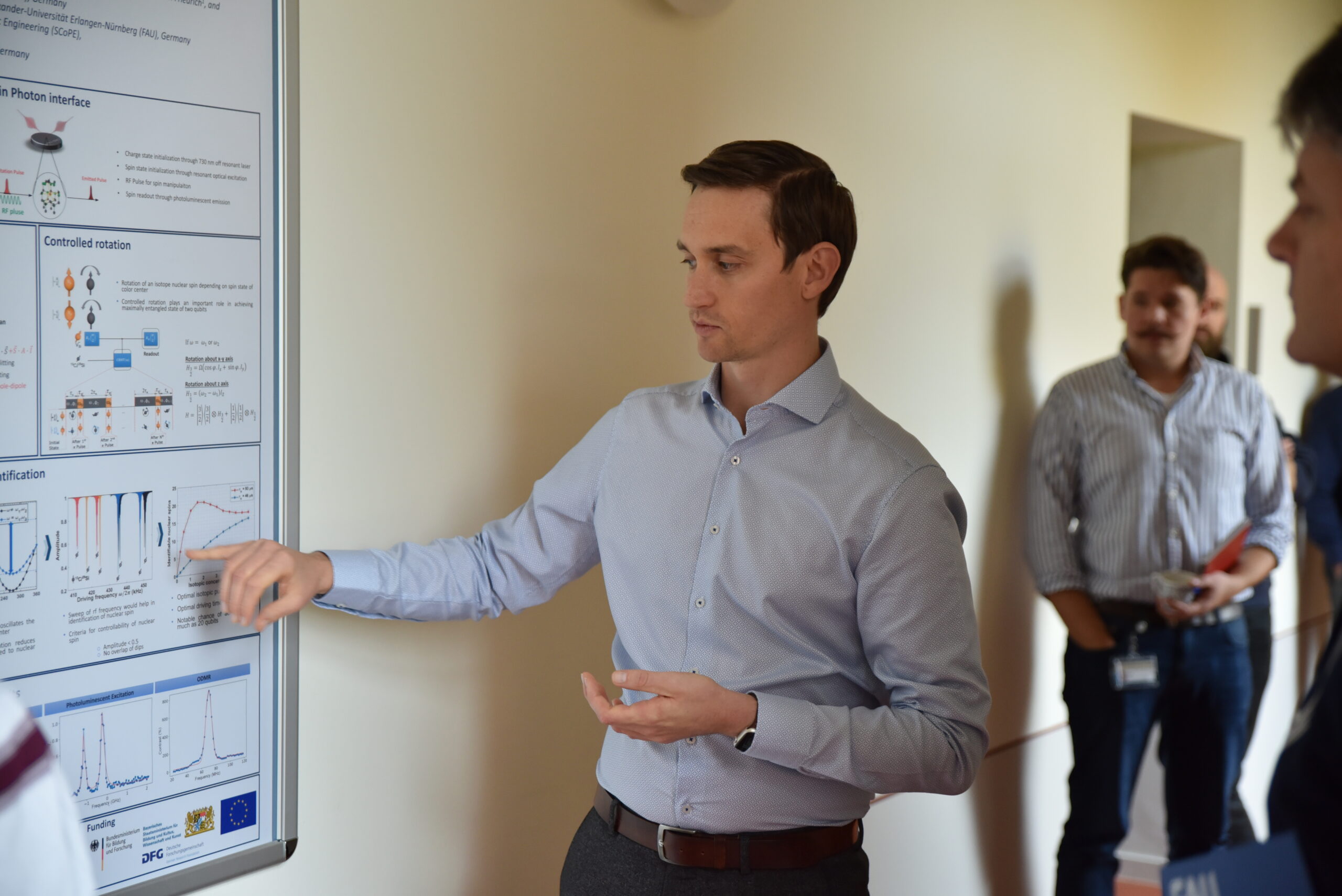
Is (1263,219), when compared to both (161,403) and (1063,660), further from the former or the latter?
(161,403)

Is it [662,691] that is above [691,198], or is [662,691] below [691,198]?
below

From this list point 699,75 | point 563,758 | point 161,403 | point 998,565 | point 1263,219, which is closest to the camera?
point 161,403

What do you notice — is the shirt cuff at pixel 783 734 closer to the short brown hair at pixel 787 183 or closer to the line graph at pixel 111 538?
the short brown hair at pixel 787 183

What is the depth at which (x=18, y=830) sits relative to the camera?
0.68 meters

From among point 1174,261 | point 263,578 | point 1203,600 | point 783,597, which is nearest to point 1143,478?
point 1203,600

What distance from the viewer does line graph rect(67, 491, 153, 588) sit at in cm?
134

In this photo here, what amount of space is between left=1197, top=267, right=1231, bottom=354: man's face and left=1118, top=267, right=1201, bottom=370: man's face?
0.48 metres

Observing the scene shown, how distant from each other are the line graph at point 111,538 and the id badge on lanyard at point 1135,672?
225 centimetres

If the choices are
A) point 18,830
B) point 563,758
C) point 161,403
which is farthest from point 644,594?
point 18,830

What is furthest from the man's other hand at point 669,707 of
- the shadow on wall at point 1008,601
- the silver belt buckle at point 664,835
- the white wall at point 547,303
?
the shadow on wall at point 1008,601

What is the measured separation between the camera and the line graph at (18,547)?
4.18 ft

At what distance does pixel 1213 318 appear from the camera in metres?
3.48

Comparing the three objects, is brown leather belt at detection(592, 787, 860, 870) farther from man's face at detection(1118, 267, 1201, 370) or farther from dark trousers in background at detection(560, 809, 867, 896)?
man's face at detection(1118, 267, 1201, 370)

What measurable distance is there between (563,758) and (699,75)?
1327mm
